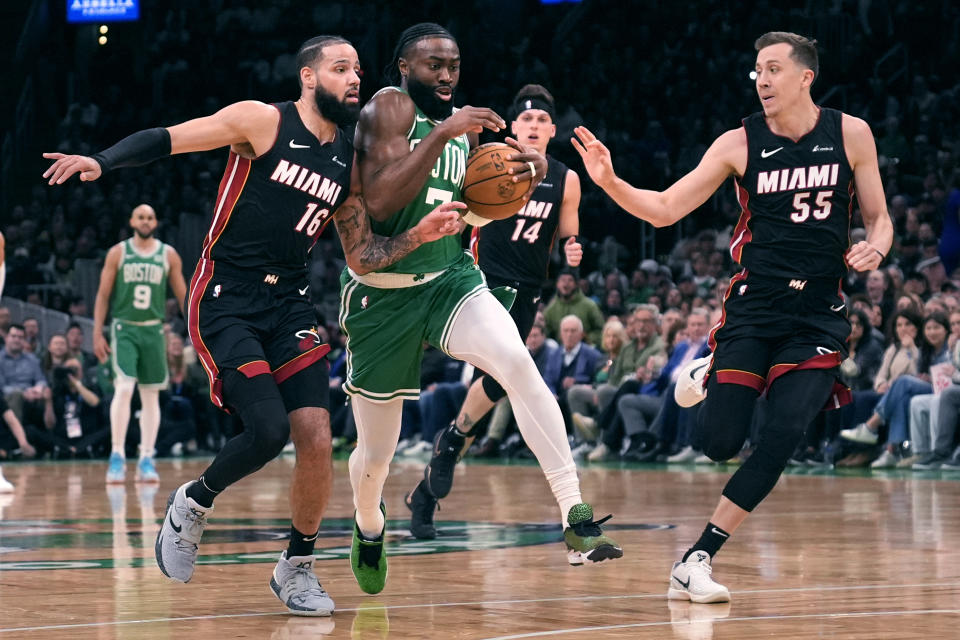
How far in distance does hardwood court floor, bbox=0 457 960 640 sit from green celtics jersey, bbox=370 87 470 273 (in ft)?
4.24

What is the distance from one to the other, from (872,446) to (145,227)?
21.2 feet

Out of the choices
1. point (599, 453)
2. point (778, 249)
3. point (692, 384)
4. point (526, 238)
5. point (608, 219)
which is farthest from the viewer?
point (608, 219)

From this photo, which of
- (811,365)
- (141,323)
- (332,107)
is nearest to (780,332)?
(811,365)

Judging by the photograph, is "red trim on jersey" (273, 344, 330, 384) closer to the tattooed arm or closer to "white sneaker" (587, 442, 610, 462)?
the tattooed arm

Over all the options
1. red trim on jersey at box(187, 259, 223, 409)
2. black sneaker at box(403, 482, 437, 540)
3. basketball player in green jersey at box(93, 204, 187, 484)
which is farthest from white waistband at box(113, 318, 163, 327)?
red trim on jersey at box(187, 259, 223, 409)

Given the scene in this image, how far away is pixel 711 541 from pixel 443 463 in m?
2.56

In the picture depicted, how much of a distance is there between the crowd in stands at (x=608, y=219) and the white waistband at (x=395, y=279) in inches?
284

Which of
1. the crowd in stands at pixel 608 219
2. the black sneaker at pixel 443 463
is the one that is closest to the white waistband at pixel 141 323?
the crowd in stands at pixel 608 219

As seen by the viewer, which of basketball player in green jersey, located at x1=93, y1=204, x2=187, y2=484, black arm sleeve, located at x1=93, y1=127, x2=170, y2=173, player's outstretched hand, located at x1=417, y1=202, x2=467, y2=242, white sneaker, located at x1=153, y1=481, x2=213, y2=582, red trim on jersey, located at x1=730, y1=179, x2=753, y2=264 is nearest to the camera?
Result: black arm sleeve, located at x1=93, y1=127, x2=170, y2=173

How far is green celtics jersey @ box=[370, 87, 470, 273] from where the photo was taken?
589 centimetres

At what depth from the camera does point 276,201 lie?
18.7 feet

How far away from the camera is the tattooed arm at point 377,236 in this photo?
5531 millimetres

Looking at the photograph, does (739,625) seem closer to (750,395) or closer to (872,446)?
(750,395)

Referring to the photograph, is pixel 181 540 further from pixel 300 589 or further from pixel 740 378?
pixel 740 378
